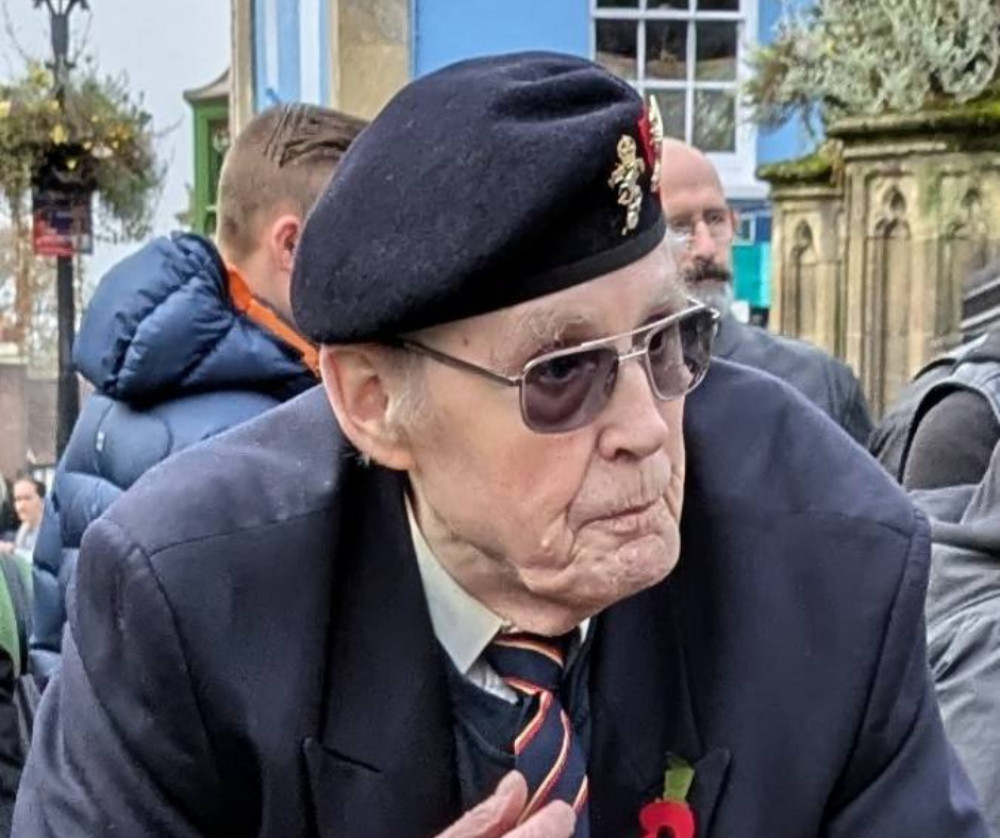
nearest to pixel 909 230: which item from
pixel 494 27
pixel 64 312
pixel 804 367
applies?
pixel 804 367

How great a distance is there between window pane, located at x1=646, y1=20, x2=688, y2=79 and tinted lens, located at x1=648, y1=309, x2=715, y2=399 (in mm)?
15139

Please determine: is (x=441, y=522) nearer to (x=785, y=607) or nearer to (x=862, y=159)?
(x=785, y=607)

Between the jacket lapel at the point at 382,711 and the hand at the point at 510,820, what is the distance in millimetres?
107

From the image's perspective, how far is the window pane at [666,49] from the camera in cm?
1672

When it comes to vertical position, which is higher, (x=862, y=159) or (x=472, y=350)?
(x=472, y=350)

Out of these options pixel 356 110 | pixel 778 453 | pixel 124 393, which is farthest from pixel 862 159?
pixel 356 110

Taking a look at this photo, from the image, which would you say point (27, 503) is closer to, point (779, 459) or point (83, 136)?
point (83, 136)

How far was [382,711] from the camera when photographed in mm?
1857

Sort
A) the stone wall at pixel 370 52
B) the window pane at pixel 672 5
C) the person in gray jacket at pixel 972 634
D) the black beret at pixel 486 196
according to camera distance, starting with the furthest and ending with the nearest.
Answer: the window pane at pixel 672 5 < the stone wall at pixel 370 52 < the person in gray jacket at pixel 972 634 < the black beret at pixel 486 196

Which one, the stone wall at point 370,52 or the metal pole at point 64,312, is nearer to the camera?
the metal pole at point 64,312

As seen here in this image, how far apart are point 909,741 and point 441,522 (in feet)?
1.51

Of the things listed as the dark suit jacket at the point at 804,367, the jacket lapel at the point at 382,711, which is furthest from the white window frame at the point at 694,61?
the jacket lapel at the point at 382,711

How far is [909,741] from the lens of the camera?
72.6 inches

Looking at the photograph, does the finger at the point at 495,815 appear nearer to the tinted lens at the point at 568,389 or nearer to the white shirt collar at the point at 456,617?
the white shirt collar at the point at 456,617
